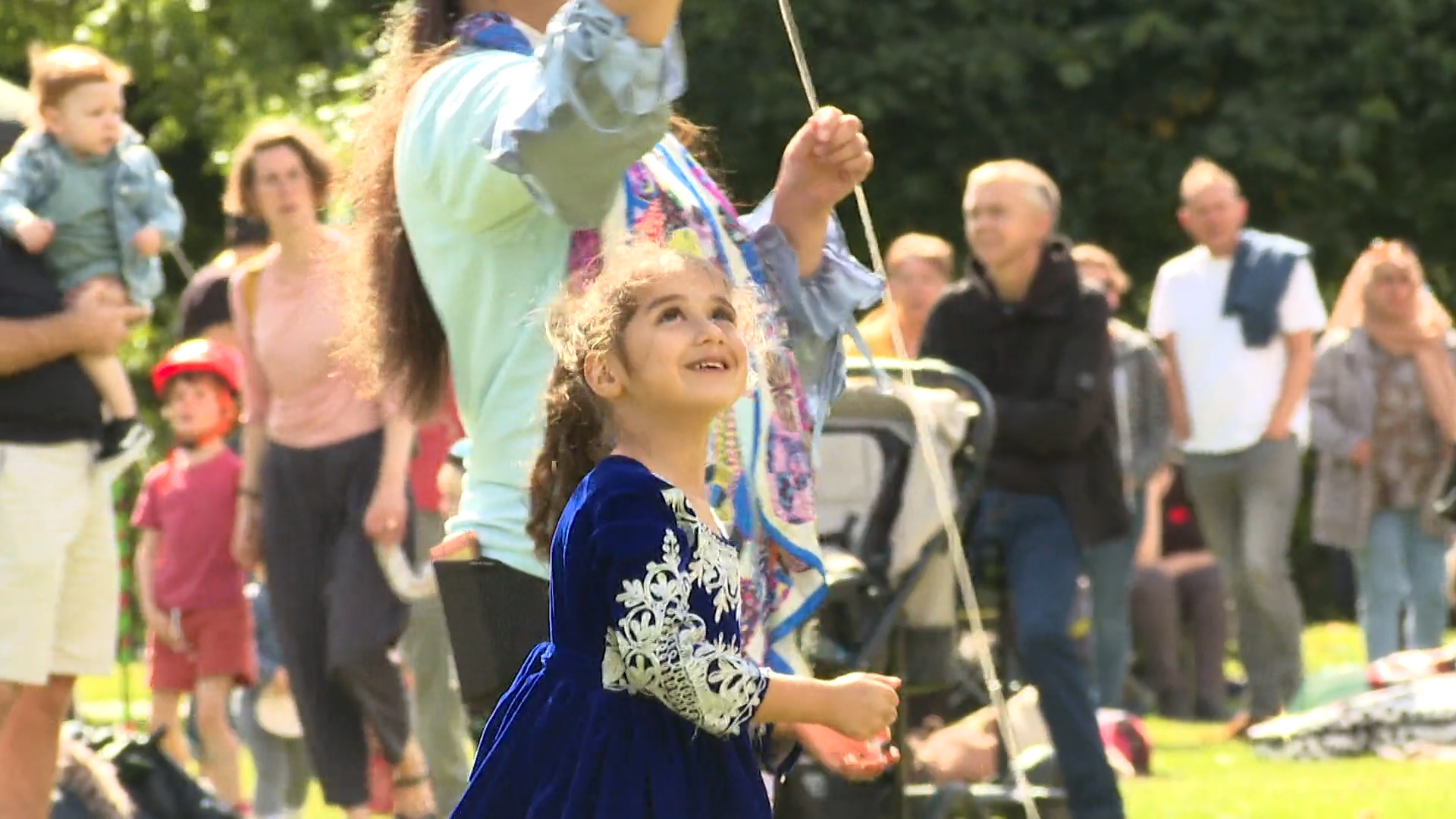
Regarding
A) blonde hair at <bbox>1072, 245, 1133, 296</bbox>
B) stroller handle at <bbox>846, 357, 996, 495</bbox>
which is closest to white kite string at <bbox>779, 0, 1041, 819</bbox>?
stroller handle at <bbox>846, 357, 996, 495</bbox>

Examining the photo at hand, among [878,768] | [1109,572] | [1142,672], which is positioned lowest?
[1142,672]

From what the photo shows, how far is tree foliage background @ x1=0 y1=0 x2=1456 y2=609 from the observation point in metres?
18.8

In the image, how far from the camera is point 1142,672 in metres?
12.8

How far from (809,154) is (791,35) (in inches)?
20.7

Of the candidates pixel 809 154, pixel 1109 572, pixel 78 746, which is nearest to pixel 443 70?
pixel 809 154

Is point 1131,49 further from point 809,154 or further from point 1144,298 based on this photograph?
point 809,154

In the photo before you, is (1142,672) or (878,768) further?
(1142,672)

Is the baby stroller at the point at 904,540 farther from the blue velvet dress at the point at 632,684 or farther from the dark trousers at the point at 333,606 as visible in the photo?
the blue velvet dress at the point at 632,684

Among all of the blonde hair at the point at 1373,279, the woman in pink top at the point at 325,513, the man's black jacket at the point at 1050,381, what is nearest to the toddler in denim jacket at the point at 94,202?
the woman in pink top at the point at 325,513

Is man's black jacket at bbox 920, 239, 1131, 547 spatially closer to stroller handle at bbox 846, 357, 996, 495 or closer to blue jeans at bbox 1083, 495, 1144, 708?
stroller handle at bbox 846, 357, 996, 495

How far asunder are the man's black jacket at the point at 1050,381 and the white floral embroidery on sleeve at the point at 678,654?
4.18 meters

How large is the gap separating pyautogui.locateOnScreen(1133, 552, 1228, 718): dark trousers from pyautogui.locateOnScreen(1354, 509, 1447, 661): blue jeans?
149cm

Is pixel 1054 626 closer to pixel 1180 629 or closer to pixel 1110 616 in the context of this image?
pixel 1110 616

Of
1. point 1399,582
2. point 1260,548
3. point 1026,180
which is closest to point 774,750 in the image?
point 1026,180
